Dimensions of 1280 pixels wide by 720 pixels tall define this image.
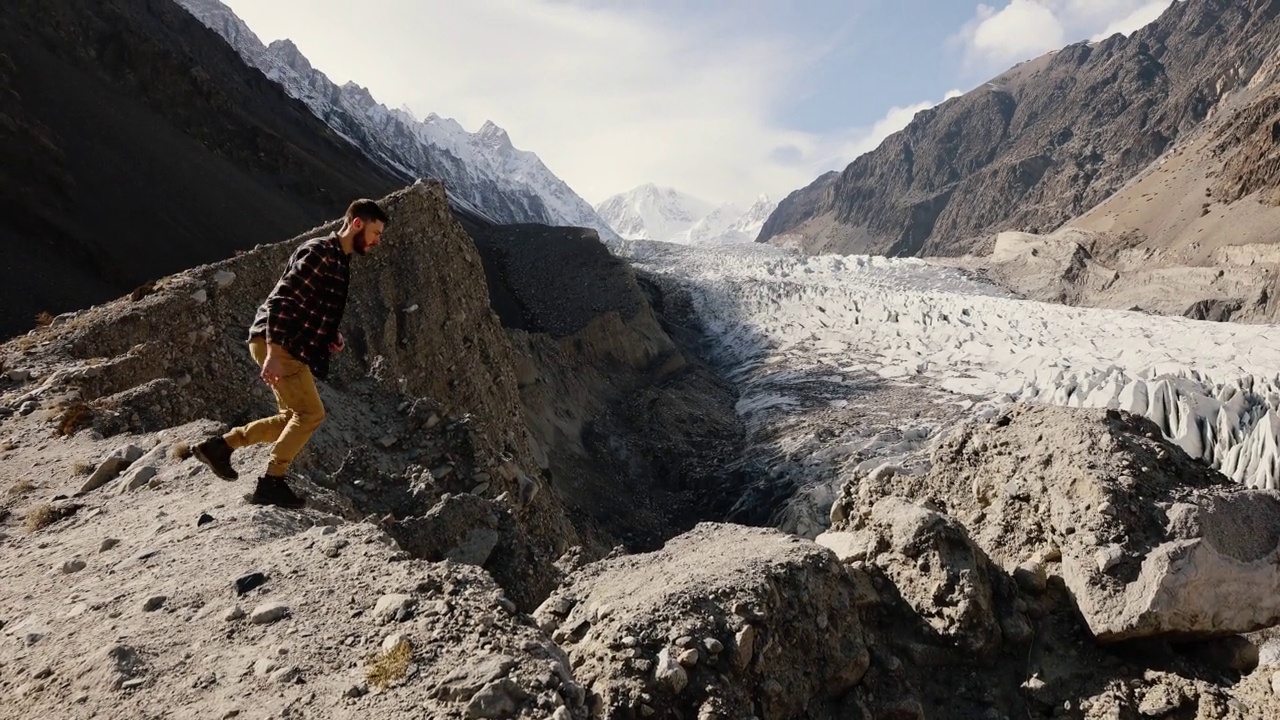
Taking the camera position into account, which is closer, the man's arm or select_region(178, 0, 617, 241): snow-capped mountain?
the man's arm

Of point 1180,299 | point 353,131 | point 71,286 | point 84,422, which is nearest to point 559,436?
point 71,286

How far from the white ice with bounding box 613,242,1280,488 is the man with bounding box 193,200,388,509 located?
54.7 feet

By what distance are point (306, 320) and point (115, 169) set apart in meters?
27.6

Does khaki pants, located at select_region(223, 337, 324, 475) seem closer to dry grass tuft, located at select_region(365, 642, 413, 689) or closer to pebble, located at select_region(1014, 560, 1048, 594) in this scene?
dry grass tuft, located at select_region(365, 642, 413, 689)

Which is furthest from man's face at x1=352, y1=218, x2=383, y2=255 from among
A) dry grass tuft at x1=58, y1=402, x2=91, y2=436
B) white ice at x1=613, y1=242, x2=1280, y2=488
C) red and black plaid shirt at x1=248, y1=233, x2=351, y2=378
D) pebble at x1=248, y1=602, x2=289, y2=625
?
white ice at x1=613, y1=242, x2=1280, y2=488

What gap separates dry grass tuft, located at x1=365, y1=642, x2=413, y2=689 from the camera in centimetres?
291

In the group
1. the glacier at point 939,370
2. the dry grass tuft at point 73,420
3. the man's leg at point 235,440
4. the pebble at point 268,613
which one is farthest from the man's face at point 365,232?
the glacier at point 939,370

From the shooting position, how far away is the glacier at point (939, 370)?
2045cm

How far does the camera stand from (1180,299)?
46.8 meters

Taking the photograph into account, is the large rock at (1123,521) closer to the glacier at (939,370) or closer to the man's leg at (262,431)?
the man's leg at (262,431)

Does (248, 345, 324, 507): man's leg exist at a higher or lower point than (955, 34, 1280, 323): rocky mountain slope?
lower

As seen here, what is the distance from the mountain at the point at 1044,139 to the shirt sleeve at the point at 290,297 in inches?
3830

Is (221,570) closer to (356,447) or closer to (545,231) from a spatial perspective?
(356,447)

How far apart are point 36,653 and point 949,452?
625 centimetres
